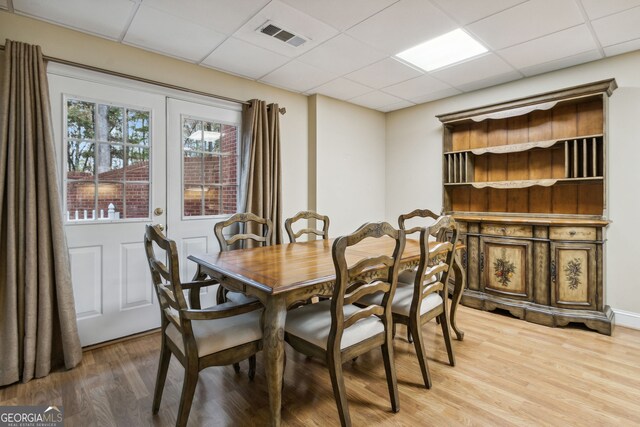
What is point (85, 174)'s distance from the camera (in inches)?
105

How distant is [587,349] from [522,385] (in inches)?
37.9

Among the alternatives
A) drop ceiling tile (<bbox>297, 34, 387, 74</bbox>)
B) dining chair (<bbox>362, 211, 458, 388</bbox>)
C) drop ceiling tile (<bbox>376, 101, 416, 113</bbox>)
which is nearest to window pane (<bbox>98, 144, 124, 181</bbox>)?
drop ceiling tile (<bbox>297, 34, 387, 74</bbox>)

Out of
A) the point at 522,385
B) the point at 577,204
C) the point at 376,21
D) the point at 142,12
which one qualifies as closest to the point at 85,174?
the point at 142,12

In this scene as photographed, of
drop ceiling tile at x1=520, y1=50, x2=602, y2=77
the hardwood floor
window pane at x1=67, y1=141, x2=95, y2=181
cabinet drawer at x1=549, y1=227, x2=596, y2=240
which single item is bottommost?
the hardwood floor

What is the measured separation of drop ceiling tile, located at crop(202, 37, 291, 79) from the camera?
9.39 ft

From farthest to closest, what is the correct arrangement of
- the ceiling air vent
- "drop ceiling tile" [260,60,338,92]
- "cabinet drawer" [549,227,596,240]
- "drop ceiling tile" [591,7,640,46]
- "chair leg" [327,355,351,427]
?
1. "drop ceiling tile" [260,60,338,92]
2. "cabinet drawer" [549,227,596,240]
3. the ceiling air vent
4. "drop ceiling tile" [591,7,640,46]
5. "chair leg" [327,355,351,427]

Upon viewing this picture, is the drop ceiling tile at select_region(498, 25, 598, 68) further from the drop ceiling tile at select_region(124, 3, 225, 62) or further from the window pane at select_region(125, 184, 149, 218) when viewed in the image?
the window pane at select_region(125, 184, 149, 218)

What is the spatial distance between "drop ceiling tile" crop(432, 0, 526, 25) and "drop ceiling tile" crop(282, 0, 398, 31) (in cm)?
38

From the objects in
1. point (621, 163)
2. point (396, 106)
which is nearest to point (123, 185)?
point (396, 106)

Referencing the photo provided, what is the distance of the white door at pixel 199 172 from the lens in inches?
123

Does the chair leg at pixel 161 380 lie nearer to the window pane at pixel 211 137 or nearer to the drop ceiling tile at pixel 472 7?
the window pane at pixel 211 137

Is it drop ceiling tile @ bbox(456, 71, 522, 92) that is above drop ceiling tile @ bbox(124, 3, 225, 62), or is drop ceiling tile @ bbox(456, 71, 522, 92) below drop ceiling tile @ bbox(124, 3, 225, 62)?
above

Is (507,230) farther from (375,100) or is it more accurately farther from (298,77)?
(298,77)

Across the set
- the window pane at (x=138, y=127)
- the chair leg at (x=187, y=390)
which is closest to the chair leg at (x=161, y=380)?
the chair leg at (x=187, y=390)
